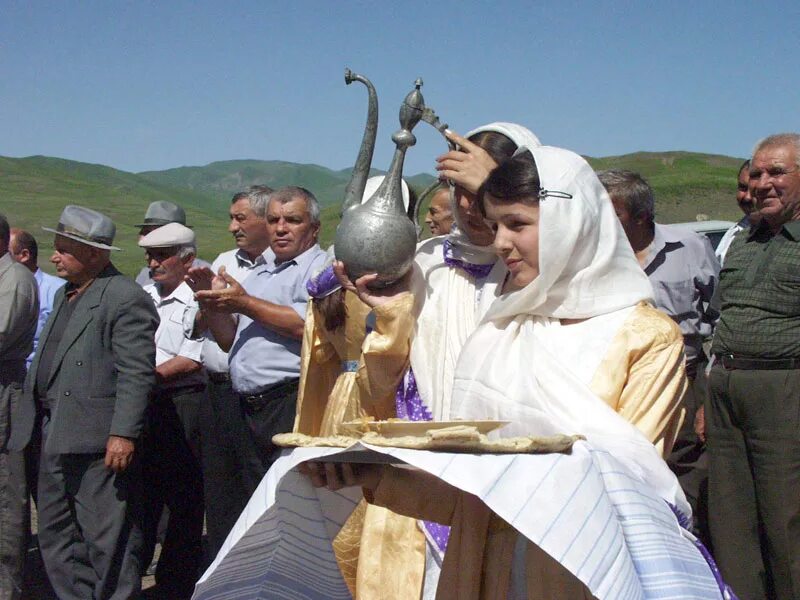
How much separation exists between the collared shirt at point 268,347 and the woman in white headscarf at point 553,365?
2.41 meters

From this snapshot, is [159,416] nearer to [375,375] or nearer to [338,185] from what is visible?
[375,375]

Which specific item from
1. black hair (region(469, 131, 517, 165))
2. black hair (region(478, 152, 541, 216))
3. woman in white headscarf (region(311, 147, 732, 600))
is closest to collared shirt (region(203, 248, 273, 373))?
black hair (region(469, 131, 517, 165))

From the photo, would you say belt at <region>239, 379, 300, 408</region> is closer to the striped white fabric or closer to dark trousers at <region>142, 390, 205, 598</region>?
dark trousers at <region>142, 390, 205, 598</region>

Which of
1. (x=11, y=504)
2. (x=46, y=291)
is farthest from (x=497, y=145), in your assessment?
(x=46, y=291)

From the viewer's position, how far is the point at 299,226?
5.33 meters

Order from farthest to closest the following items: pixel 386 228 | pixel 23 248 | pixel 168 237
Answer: pixel 23 248 < pixel 168 237 < pixel 386 228

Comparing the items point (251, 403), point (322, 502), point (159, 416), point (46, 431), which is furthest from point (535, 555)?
point (159, 416)

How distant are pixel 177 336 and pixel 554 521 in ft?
14.3

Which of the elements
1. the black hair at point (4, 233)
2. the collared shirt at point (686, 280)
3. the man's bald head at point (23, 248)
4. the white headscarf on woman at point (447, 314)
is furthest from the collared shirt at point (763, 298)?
the man's bald head at point (23, 248)

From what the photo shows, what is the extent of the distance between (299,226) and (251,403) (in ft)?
3.28

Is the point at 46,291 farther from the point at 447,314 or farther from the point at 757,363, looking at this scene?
the point at 447,314

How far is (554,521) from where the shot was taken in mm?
1905

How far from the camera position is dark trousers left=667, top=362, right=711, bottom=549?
18.3 feet

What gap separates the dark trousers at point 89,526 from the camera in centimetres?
507
